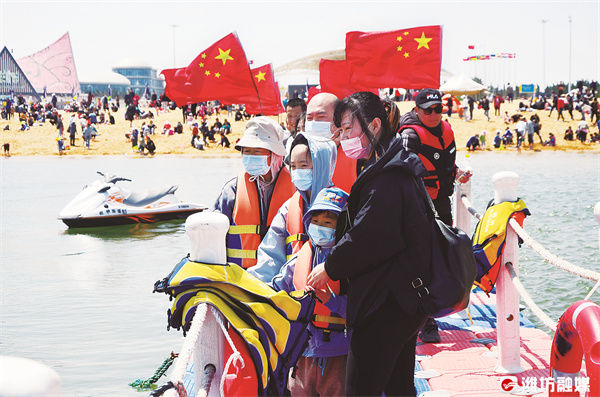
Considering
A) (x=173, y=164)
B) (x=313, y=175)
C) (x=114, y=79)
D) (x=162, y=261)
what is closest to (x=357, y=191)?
(x=313, y=175)

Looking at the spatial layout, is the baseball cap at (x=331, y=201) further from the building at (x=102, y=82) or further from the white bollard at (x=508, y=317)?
the building at (x=102, y=82)

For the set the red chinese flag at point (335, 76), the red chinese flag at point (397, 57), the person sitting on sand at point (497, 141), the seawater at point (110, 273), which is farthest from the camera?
the person sitting on sand at point (497, 141)

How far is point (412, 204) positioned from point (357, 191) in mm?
244

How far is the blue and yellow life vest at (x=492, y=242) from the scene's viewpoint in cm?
531

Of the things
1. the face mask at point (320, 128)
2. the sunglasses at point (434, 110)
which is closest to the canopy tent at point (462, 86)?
the sunglasses at point (434, 110)

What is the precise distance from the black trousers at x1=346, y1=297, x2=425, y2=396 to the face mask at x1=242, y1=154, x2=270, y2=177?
76.3 inches

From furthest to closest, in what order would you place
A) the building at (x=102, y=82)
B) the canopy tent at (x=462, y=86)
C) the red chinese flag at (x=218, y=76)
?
the building at (x=102, y=82), the canopy tent at (x=462, y=86), the red chinese flag at (x=218, y=76)

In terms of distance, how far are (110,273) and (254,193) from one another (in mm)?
8534

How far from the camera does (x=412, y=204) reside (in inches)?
118

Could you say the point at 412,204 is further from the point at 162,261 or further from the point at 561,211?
the point at 561,211

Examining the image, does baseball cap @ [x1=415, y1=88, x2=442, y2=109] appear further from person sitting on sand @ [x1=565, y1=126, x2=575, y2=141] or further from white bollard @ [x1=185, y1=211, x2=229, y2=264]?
person sitting on sand @ [x1=565, y1=126, x2=575, y2=141]

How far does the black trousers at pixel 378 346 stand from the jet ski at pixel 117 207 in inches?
550

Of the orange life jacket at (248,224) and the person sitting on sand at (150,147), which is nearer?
the orange life jacket at (248,224)

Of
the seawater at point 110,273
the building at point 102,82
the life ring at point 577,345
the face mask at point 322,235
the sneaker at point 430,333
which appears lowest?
the seawater at point 110,273
